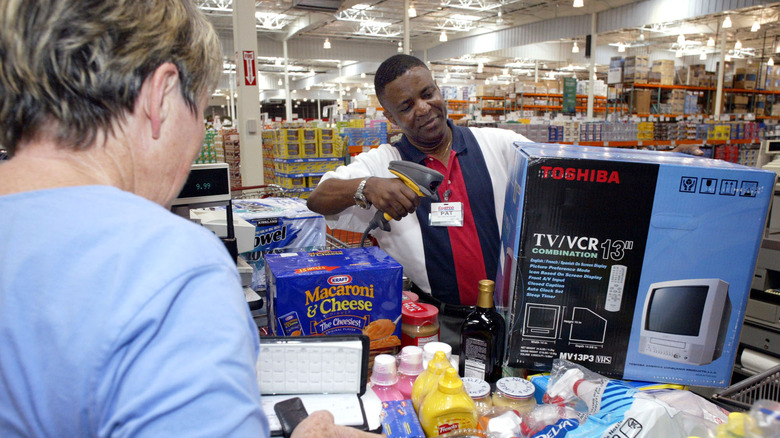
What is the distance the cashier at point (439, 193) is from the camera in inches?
73.7

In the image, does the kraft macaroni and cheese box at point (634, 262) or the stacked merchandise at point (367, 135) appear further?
the stacked merchandise at point (367, 135)

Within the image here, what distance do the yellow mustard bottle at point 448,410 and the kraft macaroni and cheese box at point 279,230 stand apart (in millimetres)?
1218

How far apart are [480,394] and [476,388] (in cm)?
2

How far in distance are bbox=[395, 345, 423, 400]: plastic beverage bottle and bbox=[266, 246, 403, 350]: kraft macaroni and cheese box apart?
133 mm

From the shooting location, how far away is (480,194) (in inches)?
75.8

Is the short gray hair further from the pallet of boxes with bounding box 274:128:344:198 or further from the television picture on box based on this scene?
the pallet of boxes with bounding box 274:128:344:198

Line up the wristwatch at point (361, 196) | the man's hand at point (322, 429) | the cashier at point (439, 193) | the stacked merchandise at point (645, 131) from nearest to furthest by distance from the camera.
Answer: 1. the man's hand at point (322, 429)
2. the wristwatch at point (361, 196)
3. the cashier at point (439, 193)
4. the stacked merchandise at point (645, 131)

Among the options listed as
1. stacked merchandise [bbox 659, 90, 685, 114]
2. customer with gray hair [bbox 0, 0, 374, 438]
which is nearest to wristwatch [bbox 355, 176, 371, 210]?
customer with gray hair [bbox 0, 0, 374, 438]

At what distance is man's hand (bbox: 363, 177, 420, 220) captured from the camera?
1.47 m

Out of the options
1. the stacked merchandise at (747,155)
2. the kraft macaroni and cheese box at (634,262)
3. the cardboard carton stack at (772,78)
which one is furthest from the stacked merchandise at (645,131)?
the kraft macaroni and cheese box at (634,262)

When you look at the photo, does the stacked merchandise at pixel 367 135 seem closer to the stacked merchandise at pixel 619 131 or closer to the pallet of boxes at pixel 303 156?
the pallet of boxes at pixel 303 156

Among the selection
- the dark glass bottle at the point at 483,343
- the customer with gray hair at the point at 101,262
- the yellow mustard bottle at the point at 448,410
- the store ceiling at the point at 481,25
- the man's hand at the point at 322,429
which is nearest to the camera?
the customer with gray hair at the point at 101,262

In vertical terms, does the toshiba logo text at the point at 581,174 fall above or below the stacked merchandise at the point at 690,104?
below

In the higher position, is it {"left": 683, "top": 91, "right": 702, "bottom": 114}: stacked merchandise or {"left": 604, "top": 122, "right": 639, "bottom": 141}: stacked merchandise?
{"left": 683, "top": 91, "right": 702, "bottom": 114}: stacked merchandise
